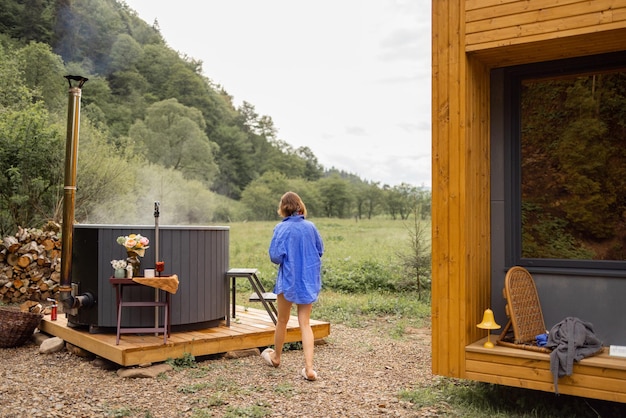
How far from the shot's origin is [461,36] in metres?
3.95

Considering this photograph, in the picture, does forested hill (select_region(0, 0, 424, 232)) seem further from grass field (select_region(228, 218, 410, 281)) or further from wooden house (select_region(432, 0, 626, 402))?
wooden house (select_region(432, 0, 626, 402))

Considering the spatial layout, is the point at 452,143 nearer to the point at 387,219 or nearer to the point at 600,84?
the point at 600,84

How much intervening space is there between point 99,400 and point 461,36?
12.0 ft

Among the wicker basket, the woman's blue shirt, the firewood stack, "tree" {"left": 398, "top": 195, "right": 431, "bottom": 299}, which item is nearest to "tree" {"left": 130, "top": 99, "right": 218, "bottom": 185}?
the firewood stack

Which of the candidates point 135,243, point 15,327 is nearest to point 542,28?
point 135,243

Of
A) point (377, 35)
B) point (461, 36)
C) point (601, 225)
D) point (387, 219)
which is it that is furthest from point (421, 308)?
point (377, 35)

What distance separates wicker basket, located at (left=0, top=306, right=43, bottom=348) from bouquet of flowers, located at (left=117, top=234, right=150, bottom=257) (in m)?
1.59

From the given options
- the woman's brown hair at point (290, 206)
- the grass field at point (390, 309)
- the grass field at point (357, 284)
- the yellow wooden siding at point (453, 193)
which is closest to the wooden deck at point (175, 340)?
the woman's brown hair at point (290, 206)

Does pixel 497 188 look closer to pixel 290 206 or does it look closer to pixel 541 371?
pixel 541 371

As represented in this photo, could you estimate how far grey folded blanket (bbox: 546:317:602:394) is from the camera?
354 centimetres

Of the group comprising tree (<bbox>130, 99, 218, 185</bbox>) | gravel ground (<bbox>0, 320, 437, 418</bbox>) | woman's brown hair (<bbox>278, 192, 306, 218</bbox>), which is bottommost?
gravel ground (<bbox>0, 320, 437, 418</bbox>)

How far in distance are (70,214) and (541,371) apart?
4519 millimetres

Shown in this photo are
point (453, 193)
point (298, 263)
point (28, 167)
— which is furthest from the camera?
point (28, 167)

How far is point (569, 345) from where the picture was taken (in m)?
3.58
